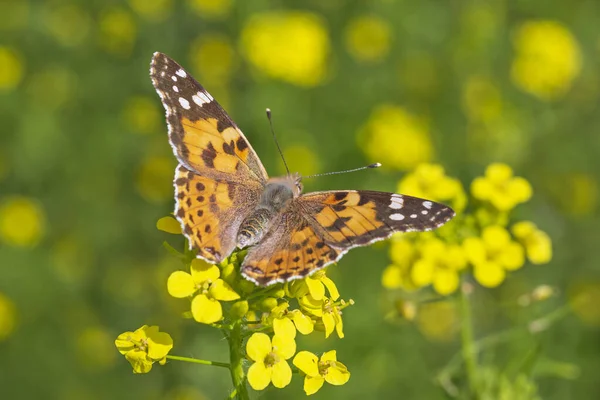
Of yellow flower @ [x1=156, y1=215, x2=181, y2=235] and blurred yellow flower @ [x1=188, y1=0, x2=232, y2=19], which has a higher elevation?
yellow flower @ [x1=156, y1=215, x2=181, y2=235]

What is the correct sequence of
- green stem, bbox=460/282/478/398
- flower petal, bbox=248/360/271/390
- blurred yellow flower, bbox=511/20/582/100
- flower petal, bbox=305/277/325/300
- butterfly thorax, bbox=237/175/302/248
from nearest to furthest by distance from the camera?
flower petal, bbox=248/360/271/390 → flower petal, bbox=305/277/325/300 → butterfly thorax, bbox=237/175/302/248 → green stem, bbox=460/282/478/398 → blurred yellow flower, bbox=511/20/582/100

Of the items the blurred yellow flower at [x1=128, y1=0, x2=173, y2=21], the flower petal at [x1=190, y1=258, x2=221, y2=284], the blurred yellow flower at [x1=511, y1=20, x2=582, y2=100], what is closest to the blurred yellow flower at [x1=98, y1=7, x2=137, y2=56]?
the blurred yellow flower at [x1=128, y1=0, x2=173, y2=21]

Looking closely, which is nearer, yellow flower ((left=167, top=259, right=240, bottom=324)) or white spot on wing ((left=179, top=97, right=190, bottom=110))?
yellow flower ((left=167, top=259, right=240, bottom=324))

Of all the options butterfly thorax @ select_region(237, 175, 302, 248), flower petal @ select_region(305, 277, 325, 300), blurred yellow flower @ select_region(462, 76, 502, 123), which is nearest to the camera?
flower petal @ select_region(305, 277, 325, 300)

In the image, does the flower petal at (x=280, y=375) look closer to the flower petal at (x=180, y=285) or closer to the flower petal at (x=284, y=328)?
the flower petal at (x=284, y=328)

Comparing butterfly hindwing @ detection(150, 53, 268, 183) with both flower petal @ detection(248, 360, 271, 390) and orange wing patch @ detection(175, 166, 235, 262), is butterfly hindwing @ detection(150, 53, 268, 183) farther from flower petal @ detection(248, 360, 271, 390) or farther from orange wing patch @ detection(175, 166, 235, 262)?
flower petal @ detection(248, 360, 271, 390)

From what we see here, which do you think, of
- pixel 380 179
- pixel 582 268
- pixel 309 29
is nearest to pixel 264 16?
pixel 309 29

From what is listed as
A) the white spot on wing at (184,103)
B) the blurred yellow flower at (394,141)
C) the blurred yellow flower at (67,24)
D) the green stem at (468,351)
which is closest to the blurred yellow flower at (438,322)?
the blurred yellow flower at (394,141)
